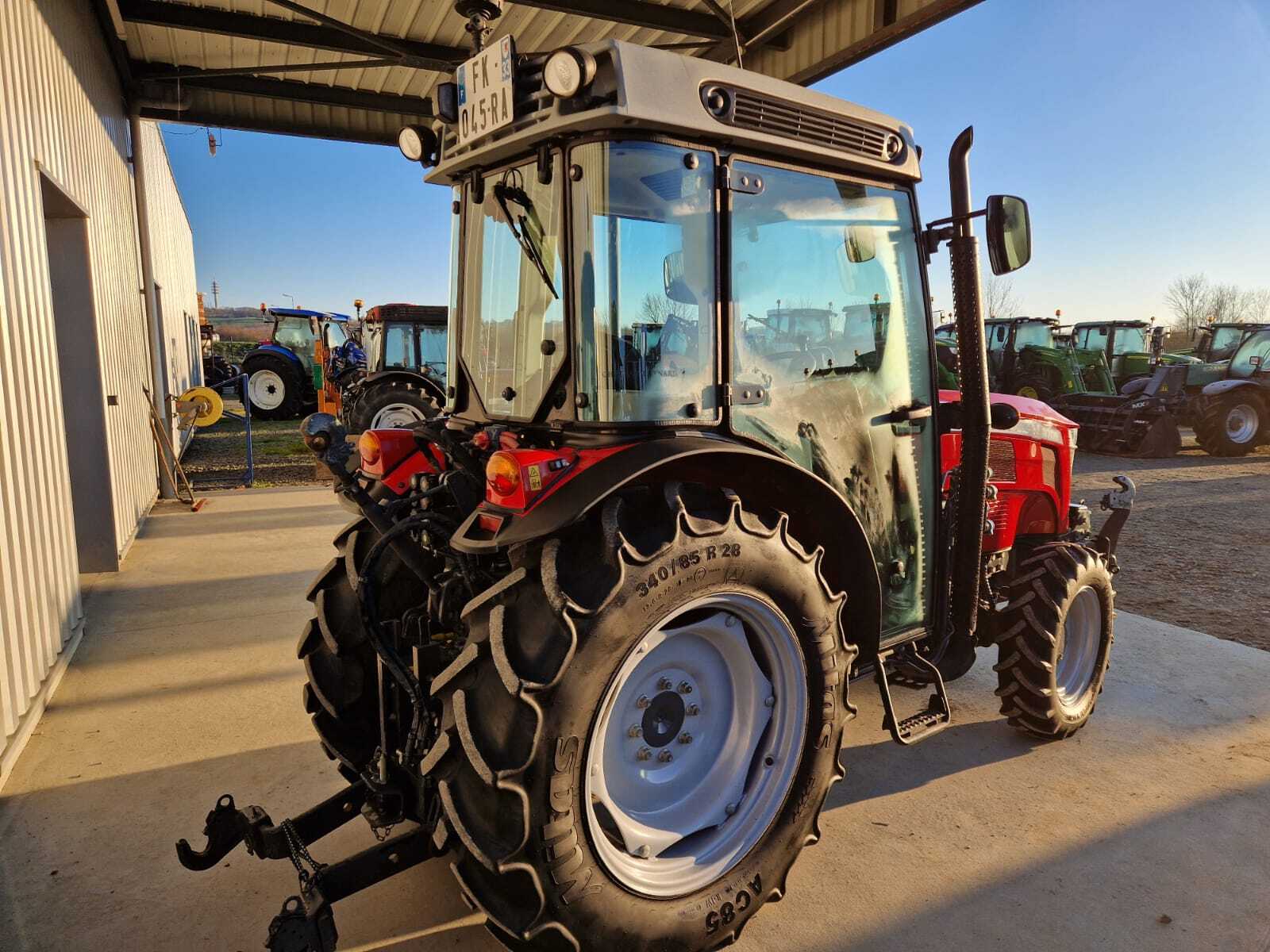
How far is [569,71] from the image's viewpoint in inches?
77.0

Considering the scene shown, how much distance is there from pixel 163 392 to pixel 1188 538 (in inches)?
434

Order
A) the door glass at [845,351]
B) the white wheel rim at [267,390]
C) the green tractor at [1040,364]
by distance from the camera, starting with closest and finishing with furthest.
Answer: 1. the door glass at [845,351]
2. the green tractor at [1040,364]
3. the white wheel rim at [267,390]

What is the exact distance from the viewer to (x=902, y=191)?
2.87 m

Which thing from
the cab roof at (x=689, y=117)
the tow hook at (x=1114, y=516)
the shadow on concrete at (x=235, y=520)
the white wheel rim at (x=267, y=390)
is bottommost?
the shadow on concrete at (x=235, y=520)

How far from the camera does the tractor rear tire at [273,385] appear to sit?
1897 cm

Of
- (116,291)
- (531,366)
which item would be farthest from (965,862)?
(116,291)

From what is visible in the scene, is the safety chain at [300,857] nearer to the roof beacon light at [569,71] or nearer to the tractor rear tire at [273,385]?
the roof beacon light at [569,71]

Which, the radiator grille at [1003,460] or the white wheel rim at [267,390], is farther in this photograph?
the white wheel rim at [267,390]

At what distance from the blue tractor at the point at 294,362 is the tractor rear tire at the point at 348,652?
15.6 meters

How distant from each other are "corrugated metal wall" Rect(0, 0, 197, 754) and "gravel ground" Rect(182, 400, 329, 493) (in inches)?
121

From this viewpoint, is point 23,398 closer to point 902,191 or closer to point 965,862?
point 902,191

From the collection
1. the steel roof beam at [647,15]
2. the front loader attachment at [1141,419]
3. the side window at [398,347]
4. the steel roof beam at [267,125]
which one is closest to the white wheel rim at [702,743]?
the steel roof beam at [647,15]

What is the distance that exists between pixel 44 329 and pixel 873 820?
4.85 meters

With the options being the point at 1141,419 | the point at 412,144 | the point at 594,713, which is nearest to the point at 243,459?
the point at 412,144
